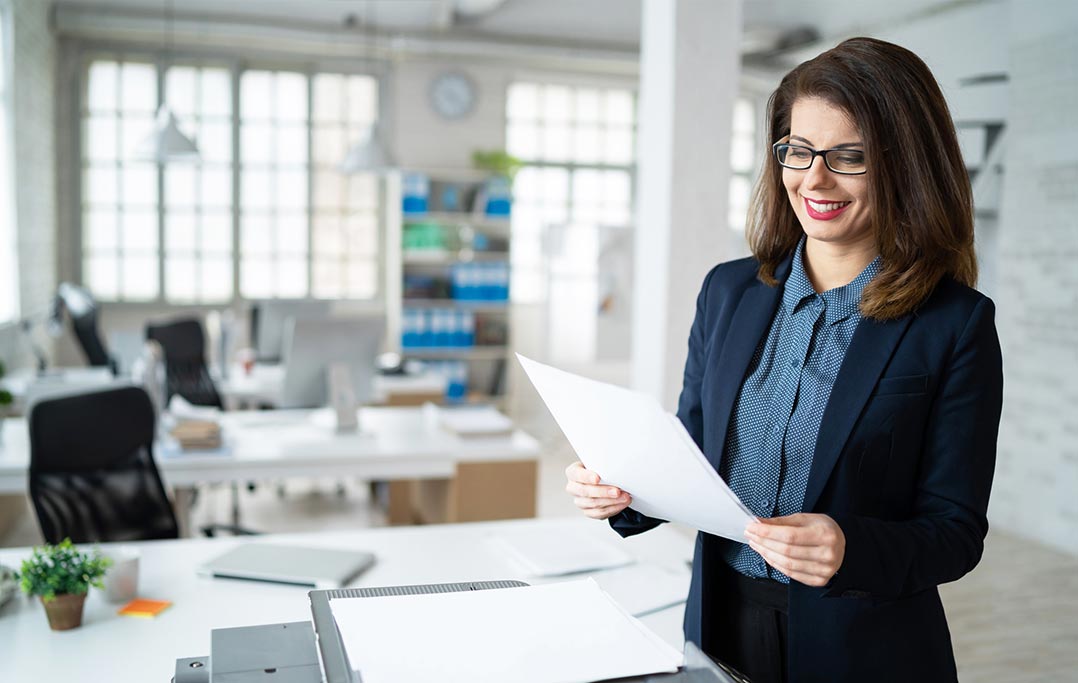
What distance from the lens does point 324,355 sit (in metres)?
3.83

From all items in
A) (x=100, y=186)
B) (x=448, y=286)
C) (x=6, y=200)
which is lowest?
(x=448, y=286)

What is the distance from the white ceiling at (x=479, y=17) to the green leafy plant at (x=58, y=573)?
217 inches

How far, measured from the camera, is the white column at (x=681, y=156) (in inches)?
119

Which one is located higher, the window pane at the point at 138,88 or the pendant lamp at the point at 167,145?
the window pane at the point at 138,88

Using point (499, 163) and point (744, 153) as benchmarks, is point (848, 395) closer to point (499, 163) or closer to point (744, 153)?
point (499, 163)

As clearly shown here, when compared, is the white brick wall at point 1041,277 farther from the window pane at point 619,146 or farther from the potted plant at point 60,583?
the window pane at point 619,146

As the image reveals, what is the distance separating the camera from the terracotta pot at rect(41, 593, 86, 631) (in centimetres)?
168

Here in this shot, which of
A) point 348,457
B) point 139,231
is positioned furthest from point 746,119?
point 348,457

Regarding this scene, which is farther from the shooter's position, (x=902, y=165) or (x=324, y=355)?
(x=324, y=355)

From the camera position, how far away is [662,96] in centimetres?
308

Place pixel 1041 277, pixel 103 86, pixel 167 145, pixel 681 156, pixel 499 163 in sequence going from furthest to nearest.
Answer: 1. pixel 499 163
2. pixel 103 86
3. pixel 167 145
4. pixel 681 156
5. pixel 1041 277

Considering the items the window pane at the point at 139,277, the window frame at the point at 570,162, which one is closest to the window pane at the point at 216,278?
the window pane at the point at 139,277

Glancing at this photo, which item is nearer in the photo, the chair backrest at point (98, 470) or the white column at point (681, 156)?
the chair backrest at point (98, 470)

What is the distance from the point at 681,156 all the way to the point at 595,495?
201 cm
